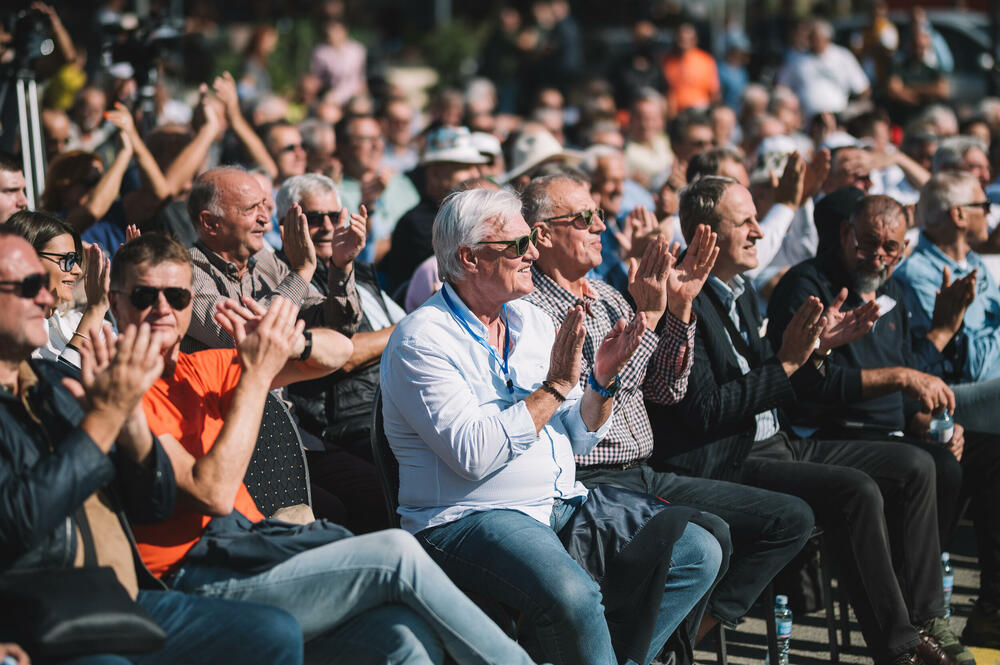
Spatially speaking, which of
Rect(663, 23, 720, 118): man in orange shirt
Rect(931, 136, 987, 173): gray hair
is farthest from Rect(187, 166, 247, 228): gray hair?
Rect(663, 23, 720, 118): man in orange shirt

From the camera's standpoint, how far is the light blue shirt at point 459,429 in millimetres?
3613

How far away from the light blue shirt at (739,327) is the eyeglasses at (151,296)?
237 centimetres

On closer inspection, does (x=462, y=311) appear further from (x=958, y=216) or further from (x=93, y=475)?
(x=958, y=216)

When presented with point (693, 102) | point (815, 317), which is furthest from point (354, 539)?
point (693, 102)

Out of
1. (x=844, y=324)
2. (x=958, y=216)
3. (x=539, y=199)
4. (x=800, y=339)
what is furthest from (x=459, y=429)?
(x=958, y=216)

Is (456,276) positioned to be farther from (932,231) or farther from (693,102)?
(693,102)

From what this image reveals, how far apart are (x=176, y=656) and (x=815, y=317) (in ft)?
9.18

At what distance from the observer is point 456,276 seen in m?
3.95

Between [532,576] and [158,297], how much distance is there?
4.33ft

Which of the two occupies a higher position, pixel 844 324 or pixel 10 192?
pixel 10 192

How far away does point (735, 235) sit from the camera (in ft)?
16.6

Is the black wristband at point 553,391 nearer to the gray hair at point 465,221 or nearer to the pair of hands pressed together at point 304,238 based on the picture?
the gray hair at point 465,221

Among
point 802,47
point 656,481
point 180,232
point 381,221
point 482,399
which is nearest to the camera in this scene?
point 482,399

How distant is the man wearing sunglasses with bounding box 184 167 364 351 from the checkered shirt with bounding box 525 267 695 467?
0.76 m
